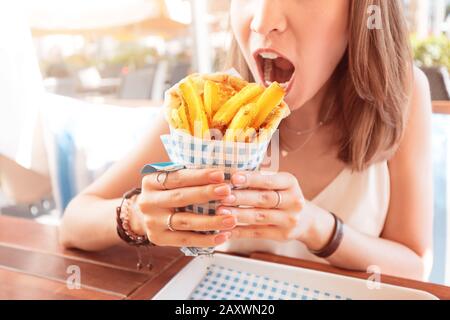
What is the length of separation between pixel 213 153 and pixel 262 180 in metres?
0.07

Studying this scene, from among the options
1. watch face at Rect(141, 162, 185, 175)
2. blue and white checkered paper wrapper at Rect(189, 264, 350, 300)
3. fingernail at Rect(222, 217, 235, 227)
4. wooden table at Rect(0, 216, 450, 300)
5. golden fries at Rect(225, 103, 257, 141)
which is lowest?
blue and white checkered paper wrapper at Rect(189, 264, 350, 300)

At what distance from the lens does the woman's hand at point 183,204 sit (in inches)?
16.0

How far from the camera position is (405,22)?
642 millimetres

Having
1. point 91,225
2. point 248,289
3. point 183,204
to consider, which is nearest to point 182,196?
point 183,204

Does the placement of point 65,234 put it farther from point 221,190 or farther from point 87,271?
point 221,190

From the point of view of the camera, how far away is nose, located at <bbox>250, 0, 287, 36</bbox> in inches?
20.3

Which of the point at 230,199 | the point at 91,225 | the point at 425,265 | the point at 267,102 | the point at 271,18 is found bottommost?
the point at 425,265

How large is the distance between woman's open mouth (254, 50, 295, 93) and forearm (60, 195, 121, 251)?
0.34 m

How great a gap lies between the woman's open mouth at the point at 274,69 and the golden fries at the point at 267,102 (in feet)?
0.52

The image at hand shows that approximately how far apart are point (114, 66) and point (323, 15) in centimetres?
196

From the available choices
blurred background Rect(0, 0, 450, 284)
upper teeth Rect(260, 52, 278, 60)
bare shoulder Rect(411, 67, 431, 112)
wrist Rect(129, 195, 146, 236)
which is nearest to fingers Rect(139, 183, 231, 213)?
wrist Rect(129, 195, 146, 236)

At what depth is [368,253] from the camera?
2.18ft

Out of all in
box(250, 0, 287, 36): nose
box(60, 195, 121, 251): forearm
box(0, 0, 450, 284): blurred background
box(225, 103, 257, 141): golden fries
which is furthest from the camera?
box(0, 0, 450, 284): blurred background

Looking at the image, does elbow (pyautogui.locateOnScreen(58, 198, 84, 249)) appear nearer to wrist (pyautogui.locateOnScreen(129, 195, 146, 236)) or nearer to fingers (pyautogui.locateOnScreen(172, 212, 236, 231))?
wrist (pyautogui.locateOnScreen(129, 195, 146, 236))
